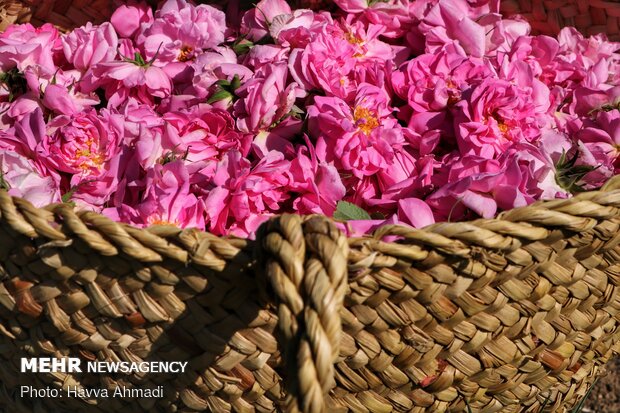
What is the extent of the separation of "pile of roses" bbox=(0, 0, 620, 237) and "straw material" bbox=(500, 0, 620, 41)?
40 millimetres

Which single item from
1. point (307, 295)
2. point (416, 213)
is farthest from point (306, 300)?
point (416, 213)

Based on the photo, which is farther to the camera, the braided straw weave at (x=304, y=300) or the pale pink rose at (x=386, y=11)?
the pale pink rose at (x=386, y=11)

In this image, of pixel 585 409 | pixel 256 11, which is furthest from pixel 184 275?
pixel 585 409

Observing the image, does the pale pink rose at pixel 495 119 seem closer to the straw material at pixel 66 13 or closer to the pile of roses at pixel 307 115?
the pile of roses at pixel 307 115

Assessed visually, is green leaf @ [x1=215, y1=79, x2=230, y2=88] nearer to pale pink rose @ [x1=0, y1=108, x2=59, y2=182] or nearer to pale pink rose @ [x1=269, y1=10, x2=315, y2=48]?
pale pink rose @ [x1=269, y1=10, x2=315, y2=48]

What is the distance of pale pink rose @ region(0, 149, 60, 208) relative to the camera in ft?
3.02

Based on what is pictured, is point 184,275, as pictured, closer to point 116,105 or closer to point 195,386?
point 195,386

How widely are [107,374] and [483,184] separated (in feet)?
1.48

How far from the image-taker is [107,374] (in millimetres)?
809

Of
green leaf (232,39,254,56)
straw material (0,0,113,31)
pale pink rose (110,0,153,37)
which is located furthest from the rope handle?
straw material (0,0,113,31)

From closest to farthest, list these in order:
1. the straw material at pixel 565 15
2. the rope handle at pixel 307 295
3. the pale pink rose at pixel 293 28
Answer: the rope handle at pixel 307 295 → the pale pink rose at pixel 293 28 → the straw material at pixel 565 15

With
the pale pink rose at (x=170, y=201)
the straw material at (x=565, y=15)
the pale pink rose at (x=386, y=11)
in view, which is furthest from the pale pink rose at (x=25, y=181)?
the straw material at (x=565, y=15)

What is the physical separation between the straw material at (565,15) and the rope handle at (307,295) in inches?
27.6

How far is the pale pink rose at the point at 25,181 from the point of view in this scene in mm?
919
